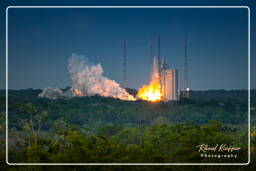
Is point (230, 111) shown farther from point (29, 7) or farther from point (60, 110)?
point (29, 7)

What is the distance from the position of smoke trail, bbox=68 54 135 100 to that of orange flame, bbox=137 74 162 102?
15 cm

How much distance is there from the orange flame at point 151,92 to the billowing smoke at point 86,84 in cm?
15

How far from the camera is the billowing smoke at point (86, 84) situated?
8.48 meters

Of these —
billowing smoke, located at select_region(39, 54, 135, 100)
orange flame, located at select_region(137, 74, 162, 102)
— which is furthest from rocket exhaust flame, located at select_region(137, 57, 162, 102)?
billowing smoke, located at select_region(39, 54, 135, 100)

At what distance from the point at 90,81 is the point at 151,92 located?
0.85 m

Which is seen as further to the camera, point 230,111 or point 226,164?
point 230,111

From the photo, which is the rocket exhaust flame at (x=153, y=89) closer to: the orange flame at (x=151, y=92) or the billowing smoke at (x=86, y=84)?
the orange flame at (x=151, y=92)

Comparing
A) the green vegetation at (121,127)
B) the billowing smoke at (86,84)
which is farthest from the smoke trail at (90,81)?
the green vegetation at (121,127)

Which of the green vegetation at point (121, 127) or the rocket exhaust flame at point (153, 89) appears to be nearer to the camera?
the green vegetation at point (121, 127)

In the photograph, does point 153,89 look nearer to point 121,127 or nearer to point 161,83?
point 161,83

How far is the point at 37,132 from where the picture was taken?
872 centimetres

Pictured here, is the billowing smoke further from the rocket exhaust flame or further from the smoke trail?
the rocket exhaust flame

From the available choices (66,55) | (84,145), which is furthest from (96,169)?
(66,55)

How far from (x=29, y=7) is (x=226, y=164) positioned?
3298mm
